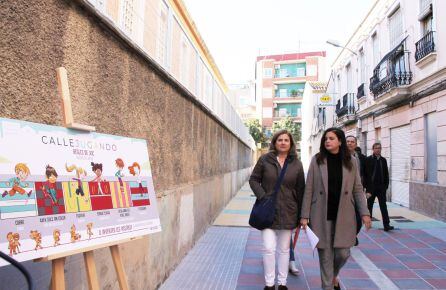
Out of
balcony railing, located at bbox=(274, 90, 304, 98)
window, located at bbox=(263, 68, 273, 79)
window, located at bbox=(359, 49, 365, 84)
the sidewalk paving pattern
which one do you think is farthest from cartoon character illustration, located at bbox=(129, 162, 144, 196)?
window, located at bbox=(263, 68, 273, 79)

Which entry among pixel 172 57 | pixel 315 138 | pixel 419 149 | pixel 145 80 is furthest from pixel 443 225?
pixel 315 138

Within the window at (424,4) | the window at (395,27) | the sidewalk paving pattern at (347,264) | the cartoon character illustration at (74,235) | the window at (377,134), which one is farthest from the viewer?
the window at (377,134)

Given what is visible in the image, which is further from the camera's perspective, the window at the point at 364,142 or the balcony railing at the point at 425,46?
the window at the point at 364,142

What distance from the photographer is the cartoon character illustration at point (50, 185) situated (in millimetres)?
1898

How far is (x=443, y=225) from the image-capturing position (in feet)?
27.3

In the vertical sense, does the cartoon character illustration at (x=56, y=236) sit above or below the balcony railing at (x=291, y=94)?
below

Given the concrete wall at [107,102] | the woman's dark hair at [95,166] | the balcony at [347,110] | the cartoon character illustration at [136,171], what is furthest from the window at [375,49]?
the woman's dark hair at [95,166]

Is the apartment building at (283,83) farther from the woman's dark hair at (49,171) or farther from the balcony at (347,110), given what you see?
the woman's dark hair at (49,171)

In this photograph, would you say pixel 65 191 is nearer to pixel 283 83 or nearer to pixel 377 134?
pixel 377 134

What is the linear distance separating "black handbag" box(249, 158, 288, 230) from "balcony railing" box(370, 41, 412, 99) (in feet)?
29.8

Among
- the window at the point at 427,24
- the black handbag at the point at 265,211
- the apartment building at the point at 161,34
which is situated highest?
the window at the point at 427,24

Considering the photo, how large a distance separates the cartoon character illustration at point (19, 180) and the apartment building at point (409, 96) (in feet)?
30.7

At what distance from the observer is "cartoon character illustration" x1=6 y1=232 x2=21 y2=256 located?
1652 mm

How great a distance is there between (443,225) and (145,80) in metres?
7.64
